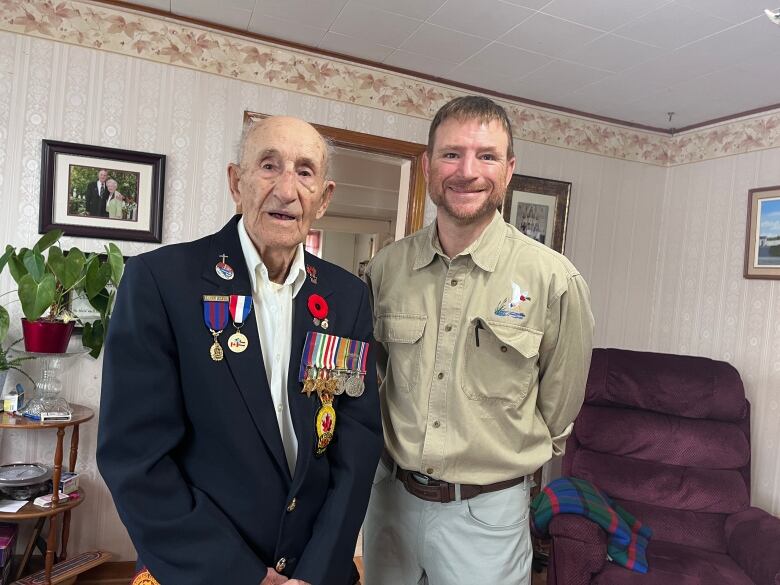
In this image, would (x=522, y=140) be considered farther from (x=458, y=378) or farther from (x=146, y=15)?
(x=458, y=378)

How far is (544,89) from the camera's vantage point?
3.18 metres

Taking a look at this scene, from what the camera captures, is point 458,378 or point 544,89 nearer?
point 458,378

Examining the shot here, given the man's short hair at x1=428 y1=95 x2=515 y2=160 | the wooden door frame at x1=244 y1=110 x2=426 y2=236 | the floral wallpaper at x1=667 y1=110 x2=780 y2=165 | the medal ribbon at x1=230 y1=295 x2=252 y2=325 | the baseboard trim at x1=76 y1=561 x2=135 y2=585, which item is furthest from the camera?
the floral wallpaper at x1=667 y1=110 x2=780 y2=165

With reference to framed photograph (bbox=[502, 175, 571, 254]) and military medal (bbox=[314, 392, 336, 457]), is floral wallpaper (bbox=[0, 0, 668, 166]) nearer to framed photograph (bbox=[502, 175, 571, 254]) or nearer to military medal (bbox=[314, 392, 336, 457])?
framed photograph (bbox=[502, 175, 571, 254])

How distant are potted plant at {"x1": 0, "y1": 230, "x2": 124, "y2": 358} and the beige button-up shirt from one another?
56.7 inches

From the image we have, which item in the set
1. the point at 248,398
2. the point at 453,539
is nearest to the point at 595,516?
the point at 453,539

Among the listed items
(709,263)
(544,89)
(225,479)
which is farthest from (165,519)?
(709,263)

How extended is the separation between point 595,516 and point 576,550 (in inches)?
6.5

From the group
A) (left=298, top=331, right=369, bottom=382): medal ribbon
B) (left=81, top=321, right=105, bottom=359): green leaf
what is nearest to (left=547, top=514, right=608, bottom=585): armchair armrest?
(left=298, top=331, right=369, bottom=382): medal ribbon

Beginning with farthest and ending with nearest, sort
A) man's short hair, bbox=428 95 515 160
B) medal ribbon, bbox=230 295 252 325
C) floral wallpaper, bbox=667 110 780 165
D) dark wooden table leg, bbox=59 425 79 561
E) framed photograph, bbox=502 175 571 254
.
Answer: framed photograph, bbox=502 175 571 254, floral wallpaper, bbox=667 110 780 165, dark wooden table leg, bbox=59 425 79 561, man's short hair, bbox=428 95 515 160, medal ribbon, bbox=230 295 252 325

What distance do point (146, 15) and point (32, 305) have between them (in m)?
1.40

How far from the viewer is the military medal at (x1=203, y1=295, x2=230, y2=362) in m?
1.08

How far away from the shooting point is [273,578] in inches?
42.6

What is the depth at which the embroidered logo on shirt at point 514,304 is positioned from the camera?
1.41 m
